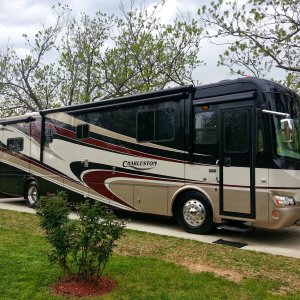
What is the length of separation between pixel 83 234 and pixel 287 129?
455cm

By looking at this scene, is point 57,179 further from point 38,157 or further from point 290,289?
point 290,289

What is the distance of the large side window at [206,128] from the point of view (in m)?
8.55

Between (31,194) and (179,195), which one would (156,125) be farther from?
(31,194)

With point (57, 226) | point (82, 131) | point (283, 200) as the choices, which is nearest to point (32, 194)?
point (82, 131)

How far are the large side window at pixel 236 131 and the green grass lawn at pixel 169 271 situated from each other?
6.43ft

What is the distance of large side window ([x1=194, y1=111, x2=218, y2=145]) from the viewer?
28.0 ft

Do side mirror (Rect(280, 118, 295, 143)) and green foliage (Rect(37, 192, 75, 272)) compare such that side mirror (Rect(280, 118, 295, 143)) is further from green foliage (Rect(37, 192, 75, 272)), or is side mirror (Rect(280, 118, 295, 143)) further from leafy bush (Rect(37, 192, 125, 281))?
green foliage (Rect(37, 192, 75, 272))

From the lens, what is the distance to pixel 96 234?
4801 mm

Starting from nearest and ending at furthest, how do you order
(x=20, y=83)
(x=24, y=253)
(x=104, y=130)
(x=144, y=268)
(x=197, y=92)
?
1. (x=144, y=268)
2. (x=24, y=253)
3. (x=197, y=92)
4. (x=104, y=130)
5. (x=20, y=83)

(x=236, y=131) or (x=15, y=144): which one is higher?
(x=15, y=144)

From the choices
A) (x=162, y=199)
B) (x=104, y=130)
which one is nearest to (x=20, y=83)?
(x=104, y=130)

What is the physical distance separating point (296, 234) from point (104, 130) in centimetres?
525

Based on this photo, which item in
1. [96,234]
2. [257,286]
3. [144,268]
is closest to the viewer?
[96,234]

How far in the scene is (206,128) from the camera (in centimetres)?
867
